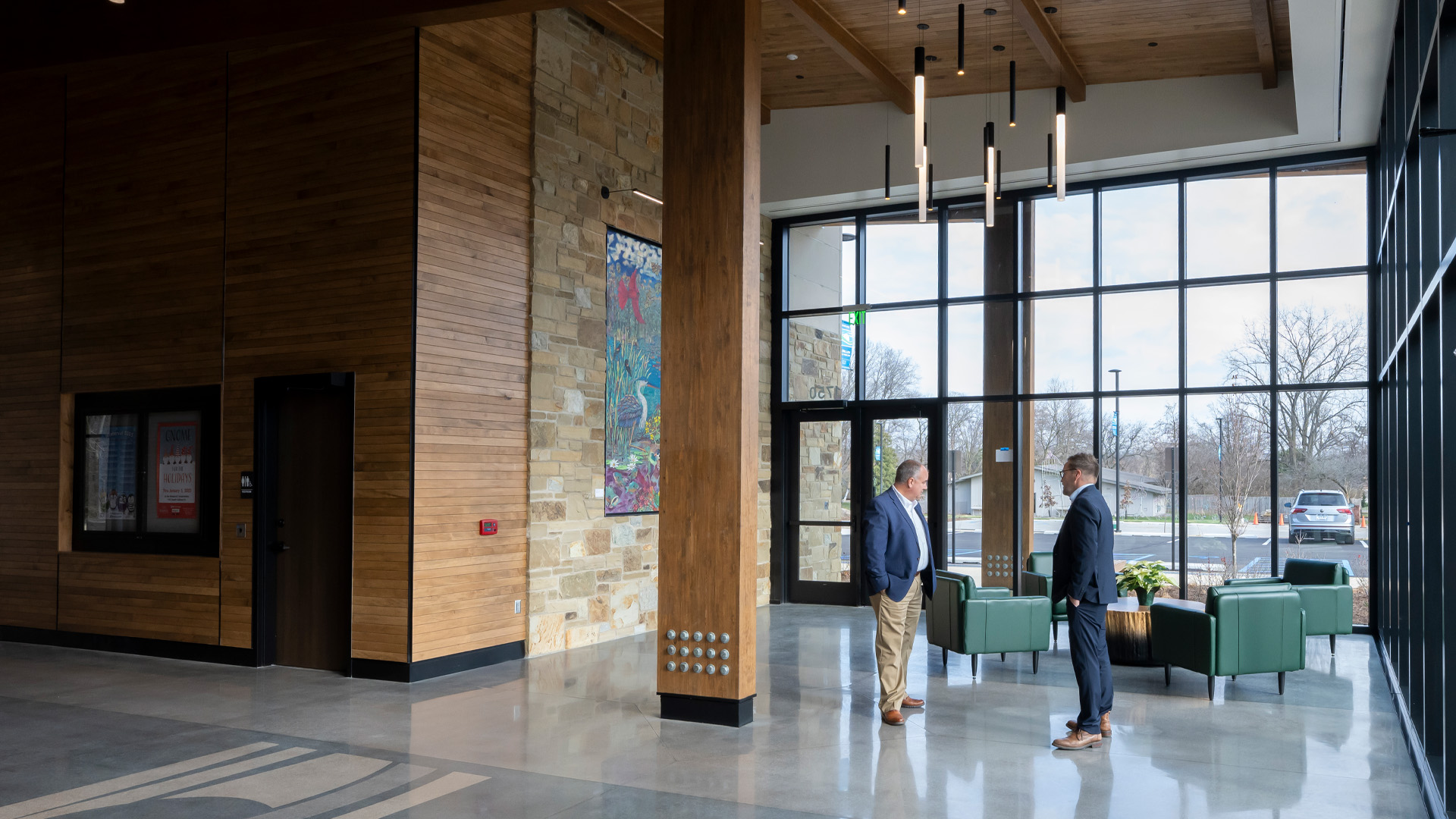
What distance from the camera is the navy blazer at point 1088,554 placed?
19.0 ft

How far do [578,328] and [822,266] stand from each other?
446 cm

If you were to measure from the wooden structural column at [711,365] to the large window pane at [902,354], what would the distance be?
6.03 meters

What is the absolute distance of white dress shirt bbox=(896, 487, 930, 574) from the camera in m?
6.39

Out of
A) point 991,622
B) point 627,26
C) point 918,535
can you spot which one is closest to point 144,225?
point 627,26

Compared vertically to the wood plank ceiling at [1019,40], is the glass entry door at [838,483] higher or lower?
lower

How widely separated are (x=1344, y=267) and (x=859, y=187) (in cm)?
498

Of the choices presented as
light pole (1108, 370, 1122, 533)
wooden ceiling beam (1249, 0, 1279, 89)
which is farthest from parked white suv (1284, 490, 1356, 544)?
wooden ceiling beam (1249, 0, 1279, 89)

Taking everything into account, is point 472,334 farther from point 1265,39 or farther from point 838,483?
point 1265,39

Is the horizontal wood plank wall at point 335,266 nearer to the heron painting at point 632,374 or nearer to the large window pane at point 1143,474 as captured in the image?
the heron painting at point 632,374

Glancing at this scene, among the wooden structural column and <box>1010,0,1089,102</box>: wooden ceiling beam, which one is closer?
the wooden structural column

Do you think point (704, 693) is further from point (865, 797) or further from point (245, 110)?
point (245, 110)

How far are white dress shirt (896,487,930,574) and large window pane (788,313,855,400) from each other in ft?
20.7

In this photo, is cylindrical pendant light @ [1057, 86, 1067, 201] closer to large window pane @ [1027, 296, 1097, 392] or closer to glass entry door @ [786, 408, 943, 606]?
large window pane @ [1027, 296, 1097, 392]

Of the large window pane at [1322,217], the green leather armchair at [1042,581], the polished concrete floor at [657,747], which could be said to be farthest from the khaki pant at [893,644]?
the large window pane at [1322,217]
